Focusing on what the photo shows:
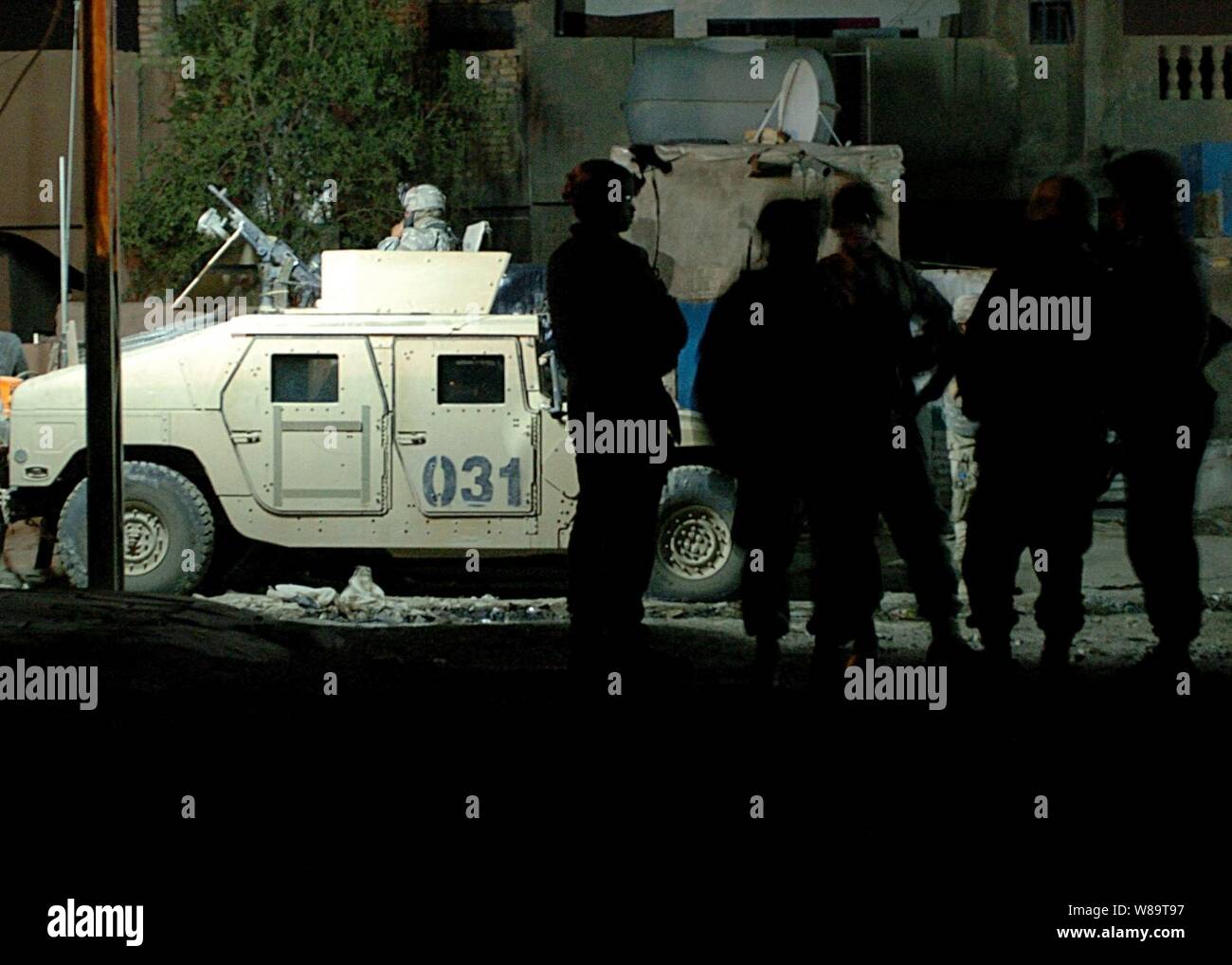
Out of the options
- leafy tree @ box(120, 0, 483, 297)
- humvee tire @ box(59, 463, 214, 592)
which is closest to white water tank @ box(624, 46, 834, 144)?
leafy tree @ box(120, 0, 483, 297)

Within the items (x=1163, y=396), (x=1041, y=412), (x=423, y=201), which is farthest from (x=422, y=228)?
(x=1163, y=396)

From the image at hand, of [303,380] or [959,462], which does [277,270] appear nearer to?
[303,380]

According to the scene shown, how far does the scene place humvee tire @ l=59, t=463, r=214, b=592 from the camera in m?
8.80

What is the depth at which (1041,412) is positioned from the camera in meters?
5.21

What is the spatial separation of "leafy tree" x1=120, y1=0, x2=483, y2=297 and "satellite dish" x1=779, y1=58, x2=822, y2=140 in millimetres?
4464

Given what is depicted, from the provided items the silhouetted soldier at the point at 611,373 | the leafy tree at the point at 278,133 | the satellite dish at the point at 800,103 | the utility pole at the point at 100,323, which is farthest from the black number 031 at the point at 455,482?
the leafy tree at the point at 278,133

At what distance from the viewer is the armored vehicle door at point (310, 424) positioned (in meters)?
8.83

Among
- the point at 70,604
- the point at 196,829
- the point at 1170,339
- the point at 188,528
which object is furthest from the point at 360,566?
the point at 196,829

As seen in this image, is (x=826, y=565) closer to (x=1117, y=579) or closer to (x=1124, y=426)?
(x=1124, y=426)

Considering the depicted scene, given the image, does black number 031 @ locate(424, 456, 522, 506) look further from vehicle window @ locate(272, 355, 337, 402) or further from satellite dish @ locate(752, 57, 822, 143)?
satellite dish @ locate(752, 57, 822, 143)

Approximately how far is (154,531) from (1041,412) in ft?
17.4

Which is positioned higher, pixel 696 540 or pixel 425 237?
pixel 425 237
